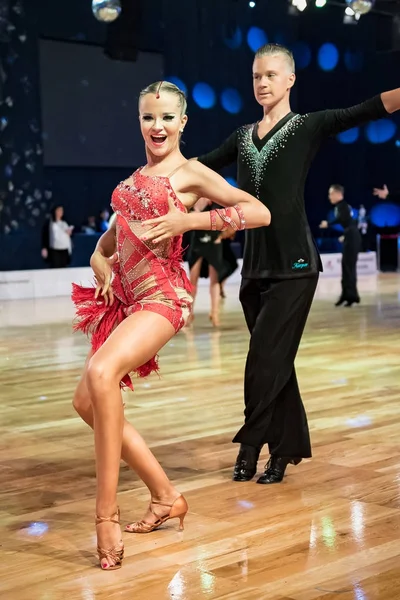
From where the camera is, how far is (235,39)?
17.2 m

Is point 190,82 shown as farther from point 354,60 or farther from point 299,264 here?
point 299,264

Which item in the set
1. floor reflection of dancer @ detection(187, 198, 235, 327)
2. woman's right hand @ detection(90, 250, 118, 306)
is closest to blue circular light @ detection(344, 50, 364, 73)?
floor reflection of dancer @ detection(187, 198, 235, 327)

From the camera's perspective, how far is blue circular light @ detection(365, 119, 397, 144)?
60.7 feet

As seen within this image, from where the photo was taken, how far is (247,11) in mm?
17391

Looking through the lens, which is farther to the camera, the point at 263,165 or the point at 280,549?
the point at 263,165

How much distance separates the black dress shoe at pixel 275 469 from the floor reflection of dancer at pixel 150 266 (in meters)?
0.65

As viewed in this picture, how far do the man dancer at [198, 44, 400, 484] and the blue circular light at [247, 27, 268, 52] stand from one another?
14.6 meters

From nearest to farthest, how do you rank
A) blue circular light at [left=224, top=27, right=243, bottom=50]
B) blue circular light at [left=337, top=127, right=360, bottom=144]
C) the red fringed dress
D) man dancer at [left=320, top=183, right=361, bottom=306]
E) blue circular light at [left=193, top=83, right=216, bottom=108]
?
the red fringed dress → man dancer at [left=320, top=183, right=361, bottom=306] → blue circular light at [left=193, top=83, right=216, bottom=108] → blue circular light at [left=224, top=27, right=243, bottom=50] → blue circular light at [left=337, top=127, right=360, bottom=144]

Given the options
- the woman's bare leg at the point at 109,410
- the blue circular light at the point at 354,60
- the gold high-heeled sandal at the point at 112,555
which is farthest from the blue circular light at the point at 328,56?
the gold high-heeled sandal at the point at 112,555

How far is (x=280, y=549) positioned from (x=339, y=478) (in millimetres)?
829

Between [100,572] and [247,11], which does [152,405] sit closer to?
[100,572]

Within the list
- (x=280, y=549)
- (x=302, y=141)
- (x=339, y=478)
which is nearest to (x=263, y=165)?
(x=302, y=141)

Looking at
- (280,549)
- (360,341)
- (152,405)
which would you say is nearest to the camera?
(280,549)

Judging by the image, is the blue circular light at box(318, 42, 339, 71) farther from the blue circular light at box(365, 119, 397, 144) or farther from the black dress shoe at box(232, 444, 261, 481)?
the black dress shoe at box(232, 444, 261, 481)
